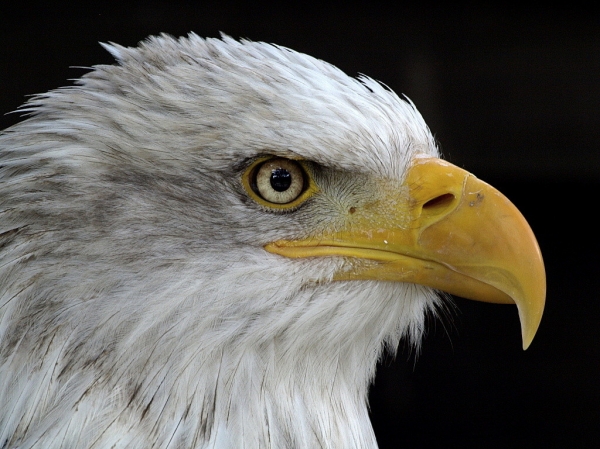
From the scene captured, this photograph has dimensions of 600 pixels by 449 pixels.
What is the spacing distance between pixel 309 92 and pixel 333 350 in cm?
51

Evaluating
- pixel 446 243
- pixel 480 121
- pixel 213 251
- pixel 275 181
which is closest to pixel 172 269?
pixel 213 251

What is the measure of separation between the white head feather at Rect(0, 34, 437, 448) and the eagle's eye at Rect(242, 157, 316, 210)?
0.02 metres

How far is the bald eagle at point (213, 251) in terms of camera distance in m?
1.43

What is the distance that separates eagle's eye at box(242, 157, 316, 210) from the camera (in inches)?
57.4

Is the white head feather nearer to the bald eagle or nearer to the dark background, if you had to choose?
the bald eagle

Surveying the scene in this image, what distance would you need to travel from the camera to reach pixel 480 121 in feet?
13.8

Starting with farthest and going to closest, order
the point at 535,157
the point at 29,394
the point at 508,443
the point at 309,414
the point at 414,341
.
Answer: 1. the point at 535,157
2. the point at 508,443
3. the point at 414,341
4. the point at 309,414
5. the point at 29,394

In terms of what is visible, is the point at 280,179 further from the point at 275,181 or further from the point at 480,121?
the point at 480,121

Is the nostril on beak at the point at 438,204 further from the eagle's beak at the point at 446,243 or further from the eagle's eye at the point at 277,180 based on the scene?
the eagle's eye at the point at 277,180

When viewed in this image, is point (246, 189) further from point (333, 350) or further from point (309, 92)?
point (333, 350)

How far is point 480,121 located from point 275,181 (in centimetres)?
297

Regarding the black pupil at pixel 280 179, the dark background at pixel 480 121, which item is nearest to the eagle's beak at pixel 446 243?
the black pupil at pixel 280 179

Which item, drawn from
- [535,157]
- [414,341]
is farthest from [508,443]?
[414,341]

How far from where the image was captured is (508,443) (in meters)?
4.27
